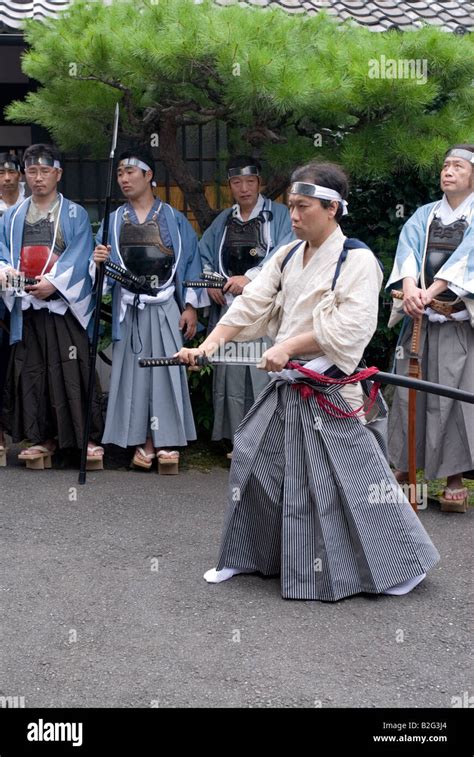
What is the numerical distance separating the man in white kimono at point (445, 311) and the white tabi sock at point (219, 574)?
1672 millimetres

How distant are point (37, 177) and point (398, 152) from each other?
7.56 ft

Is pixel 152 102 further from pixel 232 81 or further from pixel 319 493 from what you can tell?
pixel 319 493

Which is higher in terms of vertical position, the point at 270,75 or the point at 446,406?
the point at 270,75

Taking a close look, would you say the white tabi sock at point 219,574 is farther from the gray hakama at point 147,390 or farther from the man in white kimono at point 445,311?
the gray hakama at point 147,390

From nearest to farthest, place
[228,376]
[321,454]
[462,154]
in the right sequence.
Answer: [321,454], [462,154], [228,376]

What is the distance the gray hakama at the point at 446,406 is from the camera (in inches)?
208

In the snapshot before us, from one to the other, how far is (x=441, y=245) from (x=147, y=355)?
2.04 metres

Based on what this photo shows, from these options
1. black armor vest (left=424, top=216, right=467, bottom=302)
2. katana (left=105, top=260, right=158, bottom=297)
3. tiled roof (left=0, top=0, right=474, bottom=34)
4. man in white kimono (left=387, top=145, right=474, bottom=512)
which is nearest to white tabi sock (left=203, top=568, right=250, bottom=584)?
man in white kimono (left=387, top=145, right=474, bottom=512)

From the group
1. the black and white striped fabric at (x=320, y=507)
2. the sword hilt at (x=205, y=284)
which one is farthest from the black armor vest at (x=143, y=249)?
the black and white striped fabric at (x=320, y=507)

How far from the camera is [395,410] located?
18.4 ft

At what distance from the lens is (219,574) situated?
163 inches

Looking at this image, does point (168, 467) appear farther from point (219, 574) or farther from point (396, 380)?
point (396, 380)

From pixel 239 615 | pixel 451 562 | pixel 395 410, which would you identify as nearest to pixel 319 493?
pixel 239 615

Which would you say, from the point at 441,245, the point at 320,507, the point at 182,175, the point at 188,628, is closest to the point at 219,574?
the point at 188,628
